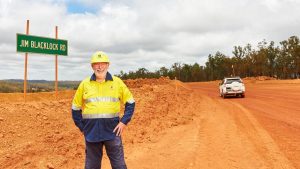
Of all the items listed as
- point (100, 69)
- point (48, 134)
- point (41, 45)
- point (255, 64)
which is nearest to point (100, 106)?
point (100, 69)

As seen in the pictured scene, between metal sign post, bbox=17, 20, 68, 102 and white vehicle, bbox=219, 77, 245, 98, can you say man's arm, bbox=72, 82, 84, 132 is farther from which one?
white vehicle, bbox=219, 77, 245, 98

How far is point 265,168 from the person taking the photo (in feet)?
27.1

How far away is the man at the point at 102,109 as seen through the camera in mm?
5699

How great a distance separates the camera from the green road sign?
12.3 meters

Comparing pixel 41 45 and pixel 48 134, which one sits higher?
pixel 41 45

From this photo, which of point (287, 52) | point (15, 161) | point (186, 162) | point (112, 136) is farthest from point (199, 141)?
point (287, 52)

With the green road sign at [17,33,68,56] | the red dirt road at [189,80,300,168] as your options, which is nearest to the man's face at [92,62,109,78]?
the red dirt road at [189,80,300,168]

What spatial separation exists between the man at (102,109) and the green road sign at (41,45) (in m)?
7.17

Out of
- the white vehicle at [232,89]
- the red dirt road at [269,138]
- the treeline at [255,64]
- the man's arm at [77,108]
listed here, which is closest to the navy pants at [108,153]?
the man's arm at [77,108]

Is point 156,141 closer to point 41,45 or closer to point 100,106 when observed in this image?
point 41,45

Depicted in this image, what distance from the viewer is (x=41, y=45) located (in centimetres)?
1302

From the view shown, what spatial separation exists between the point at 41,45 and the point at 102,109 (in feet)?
26.4

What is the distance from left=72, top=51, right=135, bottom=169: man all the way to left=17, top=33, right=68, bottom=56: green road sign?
7175 mm

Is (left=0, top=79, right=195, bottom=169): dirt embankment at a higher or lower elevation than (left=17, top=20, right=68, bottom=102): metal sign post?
lower
